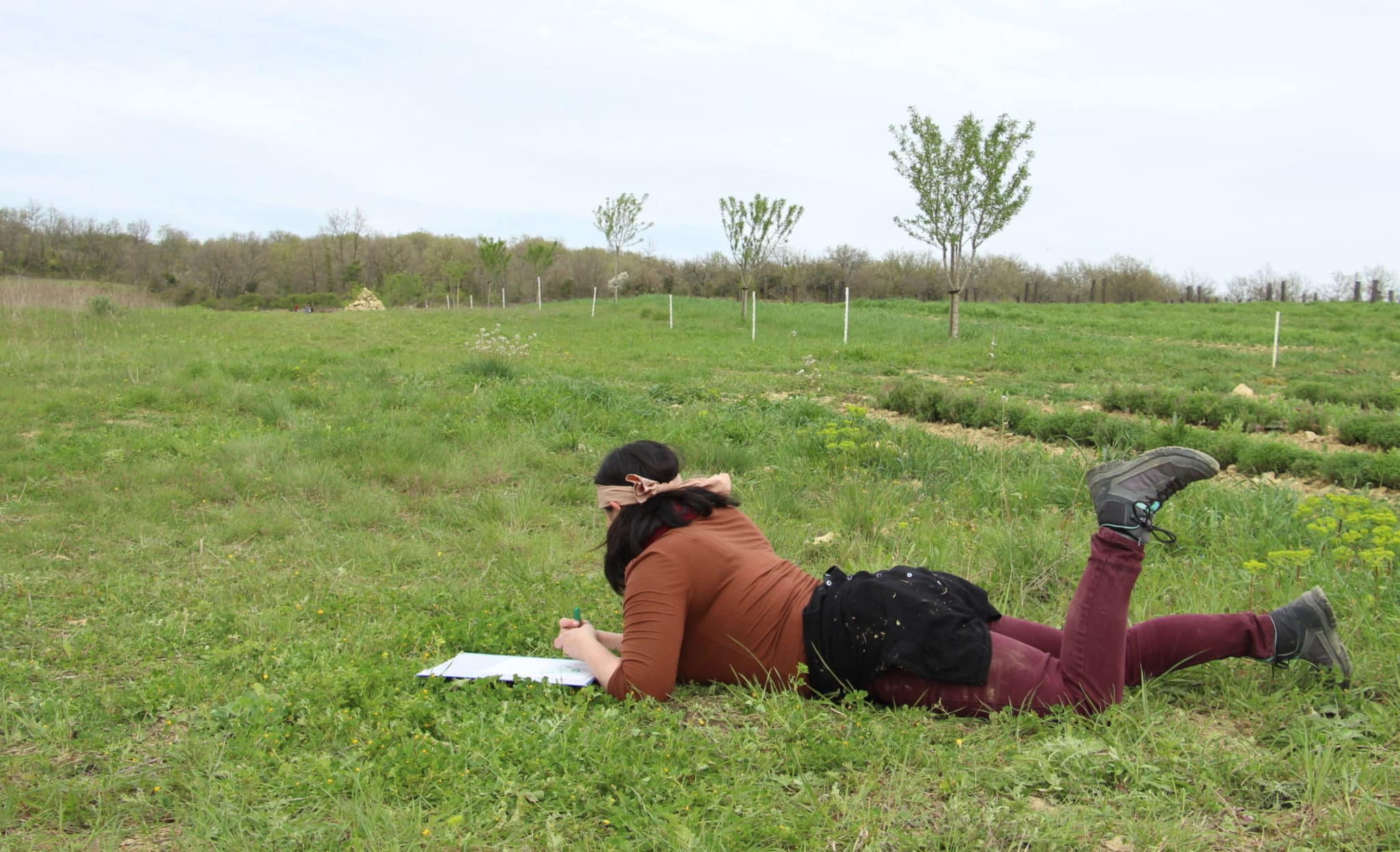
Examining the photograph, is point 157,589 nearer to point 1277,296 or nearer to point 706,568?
point 706,568

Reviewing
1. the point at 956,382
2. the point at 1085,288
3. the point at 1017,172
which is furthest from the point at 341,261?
the point at 956,382

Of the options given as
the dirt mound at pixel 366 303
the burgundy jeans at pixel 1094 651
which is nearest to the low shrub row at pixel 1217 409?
the burgundy jeans at pixel 1094 651

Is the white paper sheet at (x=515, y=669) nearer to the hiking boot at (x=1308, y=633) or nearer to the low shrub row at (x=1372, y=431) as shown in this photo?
the hiking boot at (x=1308, y=633)

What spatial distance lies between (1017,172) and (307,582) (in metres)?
18.6

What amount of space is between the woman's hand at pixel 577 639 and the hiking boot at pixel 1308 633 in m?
2.02

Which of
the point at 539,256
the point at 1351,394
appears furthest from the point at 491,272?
the point at 1351,394

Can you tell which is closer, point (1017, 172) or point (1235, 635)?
point (1235, 635)

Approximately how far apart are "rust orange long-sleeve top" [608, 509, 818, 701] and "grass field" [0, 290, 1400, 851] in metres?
0.10

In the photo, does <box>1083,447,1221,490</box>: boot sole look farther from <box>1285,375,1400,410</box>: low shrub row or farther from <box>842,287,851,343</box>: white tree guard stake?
<box>842,287,851,343</box>: white tree guard stake

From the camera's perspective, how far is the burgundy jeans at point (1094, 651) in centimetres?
243

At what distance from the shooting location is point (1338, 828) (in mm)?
→ 2037

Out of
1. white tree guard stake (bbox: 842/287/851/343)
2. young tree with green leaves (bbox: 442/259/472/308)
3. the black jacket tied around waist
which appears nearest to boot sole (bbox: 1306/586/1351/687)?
the black jacket tied around waist

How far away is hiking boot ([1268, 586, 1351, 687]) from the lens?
261cm

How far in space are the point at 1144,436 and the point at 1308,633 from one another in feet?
17.1
